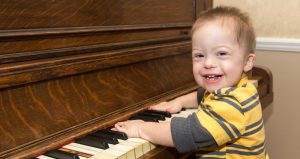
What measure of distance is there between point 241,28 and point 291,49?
111cm

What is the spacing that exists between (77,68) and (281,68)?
1487 millimetres

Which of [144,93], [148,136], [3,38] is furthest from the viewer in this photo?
[144,93]

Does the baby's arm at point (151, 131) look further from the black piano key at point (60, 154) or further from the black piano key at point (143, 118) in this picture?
the black piano key at point (60, 154)

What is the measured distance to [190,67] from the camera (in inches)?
70.5

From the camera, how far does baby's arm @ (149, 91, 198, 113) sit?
1.37 m

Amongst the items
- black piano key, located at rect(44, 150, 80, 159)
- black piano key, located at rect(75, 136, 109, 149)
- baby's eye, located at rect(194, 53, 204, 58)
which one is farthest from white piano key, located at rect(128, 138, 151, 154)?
baby's eye, located at rect(194, 53, 204, 58)

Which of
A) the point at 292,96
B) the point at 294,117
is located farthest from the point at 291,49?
the point at 294,117

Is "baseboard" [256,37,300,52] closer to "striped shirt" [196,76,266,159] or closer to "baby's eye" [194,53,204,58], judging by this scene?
"striped shirt" [196,76,266,159]

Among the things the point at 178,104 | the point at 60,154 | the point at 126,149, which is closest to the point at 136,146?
the point at 126,149

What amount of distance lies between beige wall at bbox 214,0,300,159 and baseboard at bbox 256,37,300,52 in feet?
0.09

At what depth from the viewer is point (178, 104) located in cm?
141

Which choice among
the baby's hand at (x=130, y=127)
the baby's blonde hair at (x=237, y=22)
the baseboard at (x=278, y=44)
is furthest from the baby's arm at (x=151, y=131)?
the baseboard at (x=278, y=44)

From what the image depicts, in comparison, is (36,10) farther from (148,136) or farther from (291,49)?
(291,49)

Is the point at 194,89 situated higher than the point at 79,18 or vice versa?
the point at 79,18
